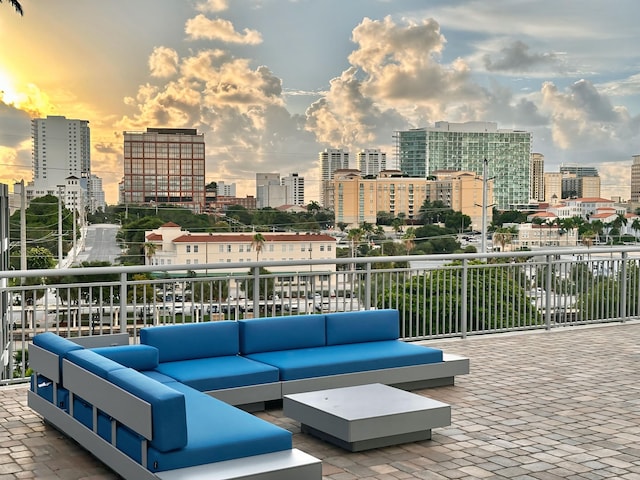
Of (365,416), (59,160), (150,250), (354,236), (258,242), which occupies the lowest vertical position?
(150,250)

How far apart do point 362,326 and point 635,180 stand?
32.2 meters

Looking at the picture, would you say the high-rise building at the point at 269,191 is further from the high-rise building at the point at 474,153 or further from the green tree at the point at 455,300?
the green tree at the point at 455,300

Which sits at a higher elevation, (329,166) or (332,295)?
(329,166)

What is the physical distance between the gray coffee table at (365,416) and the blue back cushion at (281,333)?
3.77 ft

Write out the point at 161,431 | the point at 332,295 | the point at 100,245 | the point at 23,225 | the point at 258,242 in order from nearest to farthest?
the point at 161,431 < the point at 332,295 < the point at 23,225 < the point at 258,242 < the point at 100,245

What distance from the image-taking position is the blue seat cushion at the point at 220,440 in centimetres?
442

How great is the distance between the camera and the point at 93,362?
517 cm

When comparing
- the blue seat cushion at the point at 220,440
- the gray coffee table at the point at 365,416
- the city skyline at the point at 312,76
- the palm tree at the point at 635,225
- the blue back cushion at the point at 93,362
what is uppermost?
the city skyline at the point at 312,76

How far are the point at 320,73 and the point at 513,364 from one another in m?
46.4

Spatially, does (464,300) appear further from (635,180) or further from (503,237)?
(503,237)

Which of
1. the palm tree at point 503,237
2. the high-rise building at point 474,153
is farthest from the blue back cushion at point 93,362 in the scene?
the palm tree at point 503,237

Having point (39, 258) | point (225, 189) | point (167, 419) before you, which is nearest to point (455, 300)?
point (167, 419)

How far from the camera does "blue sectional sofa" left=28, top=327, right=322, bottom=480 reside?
4.39 meters

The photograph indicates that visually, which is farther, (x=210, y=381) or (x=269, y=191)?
(x=269, y=191)
